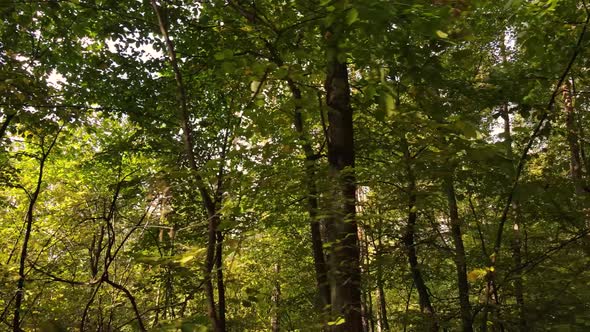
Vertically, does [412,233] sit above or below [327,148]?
below

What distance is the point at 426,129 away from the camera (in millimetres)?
3125

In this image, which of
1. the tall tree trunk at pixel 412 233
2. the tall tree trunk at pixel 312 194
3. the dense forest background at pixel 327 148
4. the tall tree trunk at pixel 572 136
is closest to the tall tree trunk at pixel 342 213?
the dense forest background at pixel 327 148

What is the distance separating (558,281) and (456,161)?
3.85 ft

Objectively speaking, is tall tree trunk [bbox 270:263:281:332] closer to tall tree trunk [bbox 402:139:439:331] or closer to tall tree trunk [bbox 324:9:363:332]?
tall tree trunk [bbox 402:139:439:331]

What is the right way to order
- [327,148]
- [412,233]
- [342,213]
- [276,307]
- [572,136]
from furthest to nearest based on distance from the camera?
[276,307], [412,233], [327,148], [572,136], [342,213]

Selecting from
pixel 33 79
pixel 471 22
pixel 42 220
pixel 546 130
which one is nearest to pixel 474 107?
pixel 471 22

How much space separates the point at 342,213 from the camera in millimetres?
3330

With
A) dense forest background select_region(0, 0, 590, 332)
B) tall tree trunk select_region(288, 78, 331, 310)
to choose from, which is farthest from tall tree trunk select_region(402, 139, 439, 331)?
tall tree trunk select_region(288, 78, 331, 310)

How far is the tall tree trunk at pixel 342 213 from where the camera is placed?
3.47 metres

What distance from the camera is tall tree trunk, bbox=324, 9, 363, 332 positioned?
3471 millimetres

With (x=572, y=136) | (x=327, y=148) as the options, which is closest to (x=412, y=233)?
(x=327, y=148)

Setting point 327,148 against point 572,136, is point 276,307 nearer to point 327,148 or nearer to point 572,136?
point 327,148

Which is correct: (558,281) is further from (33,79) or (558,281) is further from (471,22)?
(33,79)

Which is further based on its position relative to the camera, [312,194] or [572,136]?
[572,136]
